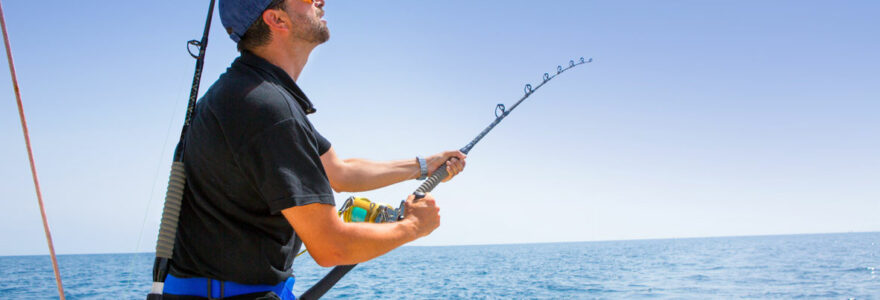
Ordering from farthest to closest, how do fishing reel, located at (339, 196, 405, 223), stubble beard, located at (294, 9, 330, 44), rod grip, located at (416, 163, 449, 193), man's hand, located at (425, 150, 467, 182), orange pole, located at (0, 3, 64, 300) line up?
man's hand, located at (425, 150, 467, 182)
rod grip, located at (416, 163, 449, 193)
fishing reel, located at (339, 196, 405, 223)
stubble beard, located at (294, 9, 330, 44)
orange pole, located at (0, 3, 64, 300)

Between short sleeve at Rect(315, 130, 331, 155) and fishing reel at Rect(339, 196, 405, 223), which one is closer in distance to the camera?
fishing reel at Rect(339, 196, 405, 223)

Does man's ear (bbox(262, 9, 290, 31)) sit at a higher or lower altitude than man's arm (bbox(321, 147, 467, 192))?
higher

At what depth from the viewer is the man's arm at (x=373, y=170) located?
240 cm

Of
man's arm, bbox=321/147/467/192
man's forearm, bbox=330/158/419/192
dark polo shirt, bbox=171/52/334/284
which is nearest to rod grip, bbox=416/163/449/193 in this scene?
man's arm, bbox=321/147/467/192

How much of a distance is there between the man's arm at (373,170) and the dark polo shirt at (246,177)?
2.03ft

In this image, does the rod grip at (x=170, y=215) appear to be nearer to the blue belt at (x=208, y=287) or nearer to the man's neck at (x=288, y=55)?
the blue belt at (x=208, y=287)

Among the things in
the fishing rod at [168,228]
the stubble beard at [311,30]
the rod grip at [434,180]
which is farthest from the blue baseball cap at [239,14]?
the rod grip at [434,180]

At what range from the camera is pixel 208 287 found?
1.50 metres

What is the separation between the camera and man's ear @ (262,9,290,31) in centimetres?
168

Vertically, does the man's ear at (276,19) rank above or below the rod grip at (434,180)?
above

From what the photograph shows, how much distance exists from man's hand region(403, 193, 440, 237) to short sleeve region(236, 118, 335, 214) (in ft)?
1.37

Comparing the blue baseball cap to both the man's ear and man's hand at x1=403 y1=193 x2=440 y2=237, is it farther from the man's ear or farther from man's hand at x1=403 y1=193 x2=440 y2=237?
man's hand at x1=403 y1=193 x2=440 y2=237

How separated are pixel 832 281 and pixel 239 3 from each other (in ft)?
86.9

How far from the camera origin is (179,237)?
62.3 inches
